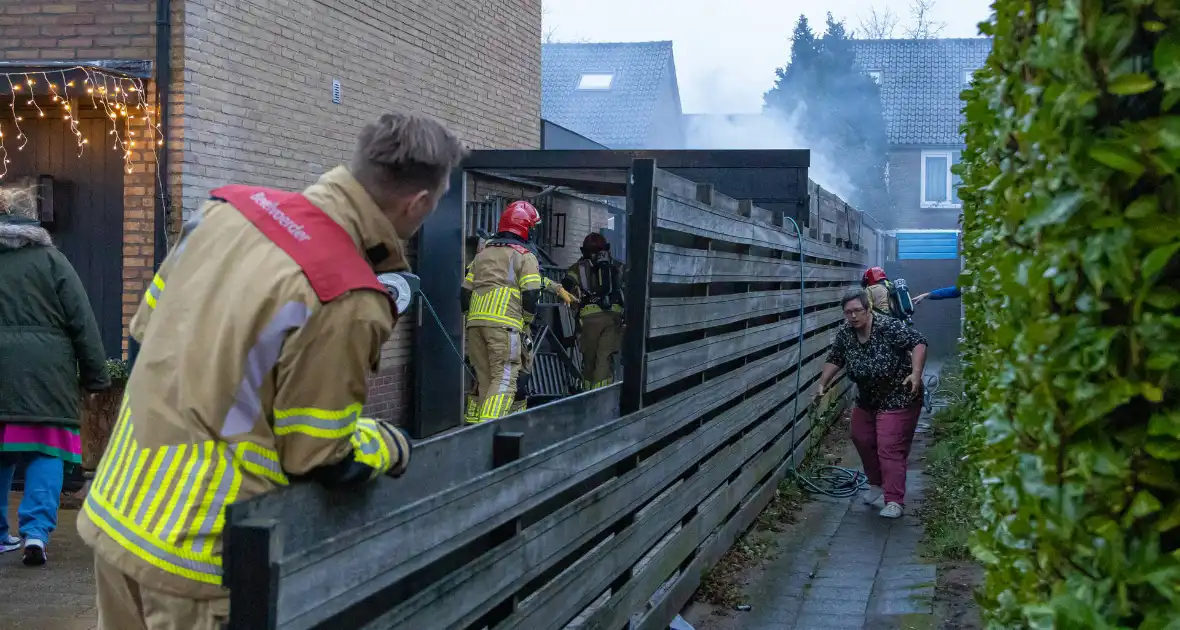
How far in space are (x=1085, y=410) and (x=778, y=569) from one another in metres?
5.11

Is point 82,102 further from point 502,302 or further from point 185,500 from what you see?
point 185,500

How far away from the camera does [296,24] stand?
9.78m

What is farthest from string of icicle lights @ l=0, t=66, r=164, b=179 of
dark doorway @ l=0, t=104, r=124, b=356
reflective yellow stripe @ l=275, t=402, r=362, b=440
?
reflective yellow stripe @ l=275, t=402, r=362, b=440

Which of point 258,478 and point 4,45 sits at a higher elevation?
point 4,45

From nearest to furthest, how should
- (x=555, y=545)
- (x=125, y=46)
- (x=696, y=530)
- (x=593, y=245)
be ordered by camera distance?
(x=555, y=545) < (x=696, y=530) < (x=125, y=46) < (x=593, y=245)

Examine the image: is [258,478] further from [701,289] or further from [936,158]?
[936,158]

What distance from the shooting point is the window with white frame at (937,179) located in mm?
41688

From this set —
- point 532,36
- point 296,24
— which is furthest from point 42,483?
point 532,36

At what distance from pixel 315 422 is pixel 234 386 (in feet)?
0.59

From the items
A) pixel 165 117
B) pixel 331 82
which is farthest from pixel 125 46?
pixel 331 82

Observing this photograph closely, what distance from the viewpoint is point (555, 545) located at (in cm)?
389

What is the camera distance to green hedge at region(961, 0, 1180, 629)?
1.94 meters

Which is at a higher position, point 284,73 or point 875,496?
point 284,73

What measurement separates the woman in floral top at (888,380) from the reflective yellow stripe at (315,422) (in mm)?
6685
